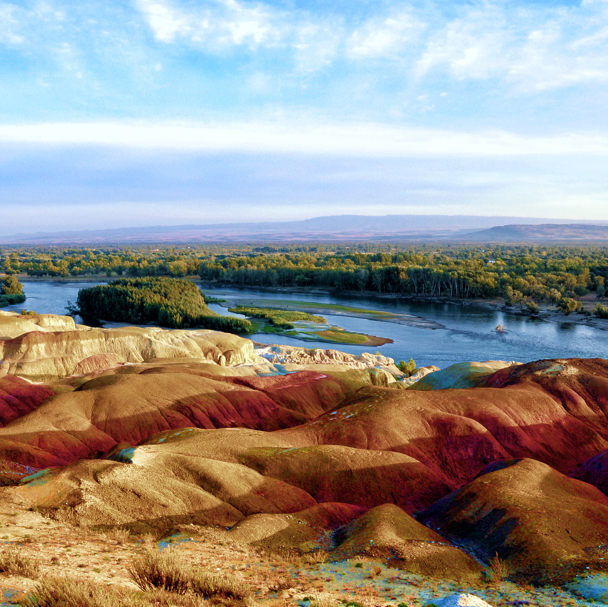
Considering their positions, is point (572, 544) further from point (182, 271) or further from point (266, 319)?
point (182, 271)

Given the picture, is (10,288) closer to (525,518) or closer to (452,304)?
(452,304)

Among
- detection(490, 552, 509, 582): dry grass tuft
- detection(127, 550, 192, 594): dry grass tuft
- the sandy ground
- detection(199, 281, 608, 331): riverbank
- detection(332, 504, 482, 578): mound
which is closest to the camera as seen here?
detection(127, 550, 192, 594): dry grass tuft

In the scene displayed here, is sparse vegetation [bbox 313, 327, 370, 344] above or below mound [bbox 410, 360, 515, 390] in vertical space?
below

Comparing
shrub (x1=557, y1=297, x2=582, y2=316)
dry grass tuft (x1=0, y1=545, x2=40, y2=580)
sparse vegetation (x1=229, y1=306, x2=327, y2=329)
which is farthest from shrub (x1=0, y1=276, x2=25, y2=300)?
dry grass tuft (x1=0, y1=545, x2=40, y2=580)

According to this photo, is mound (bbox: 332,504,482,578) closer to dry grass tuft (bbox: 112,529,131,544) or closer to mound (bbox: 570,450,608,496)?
dry grass tuft (bbox: 112,529,131,544)

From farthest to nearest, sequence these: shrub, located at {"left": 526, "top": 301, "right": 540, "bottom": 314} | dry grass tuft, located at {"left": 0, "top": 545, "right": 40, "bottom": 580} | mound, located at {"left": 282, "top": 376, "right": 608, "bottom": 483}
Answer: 1. shrub, located at {"left": 526, "top": 301, "right": 540, "bottom": 314}
2. mound, located at {"left": 282, "top": 376, "right": 608, "bottom": 483}
3. dry grass tuft, located at {"left": 0, "top": 545, "right": 40, "bottom": 580}

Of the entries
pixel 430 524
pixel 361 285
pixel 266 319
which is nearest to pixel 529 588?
pixel 430 524
